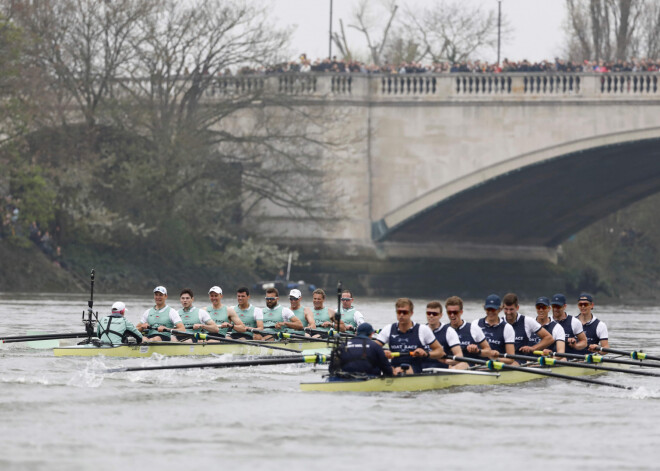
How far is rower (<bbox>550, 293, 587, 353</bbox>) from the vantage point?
66.5ft

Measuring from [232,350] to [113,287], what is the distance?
20.8 m

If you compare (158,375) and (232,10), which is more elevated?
(232,10)

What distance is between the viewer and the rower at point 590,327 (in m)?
20.7

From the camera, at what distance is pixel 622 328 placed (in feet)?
111

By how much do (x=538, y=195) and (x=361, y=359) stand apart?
34936 mm

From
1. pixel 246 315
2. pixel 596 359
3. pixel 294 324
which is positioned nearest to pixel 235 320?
pixel 246 315

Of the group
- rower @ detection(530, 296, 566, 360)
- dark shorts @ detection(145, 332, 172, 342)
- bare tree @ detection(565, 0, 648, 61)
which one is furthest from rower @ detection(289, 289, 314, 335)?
bare tree @ detection(565, 0, 648, 61)

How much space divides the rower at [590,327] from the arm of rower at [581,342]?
0.25 meters

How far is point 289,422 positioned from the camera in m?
14.9

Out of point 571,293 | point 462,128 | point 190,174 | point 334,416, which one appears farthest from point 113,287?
point 334,416

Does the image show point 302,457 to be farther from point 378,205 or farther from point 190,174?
point 378,205

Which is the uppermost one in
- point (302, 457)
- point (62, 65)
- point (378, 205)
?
point (62, 65)

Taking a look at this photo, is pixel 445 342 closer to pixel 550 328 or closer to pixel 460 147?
pixel 550 328

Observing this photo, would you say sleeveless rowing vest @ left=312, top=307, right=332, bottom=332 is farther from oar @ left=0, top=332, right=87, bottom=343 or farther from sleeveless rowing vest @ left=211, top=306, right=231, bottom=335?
oar @ left=0, top=332, right=87, bottom=343
